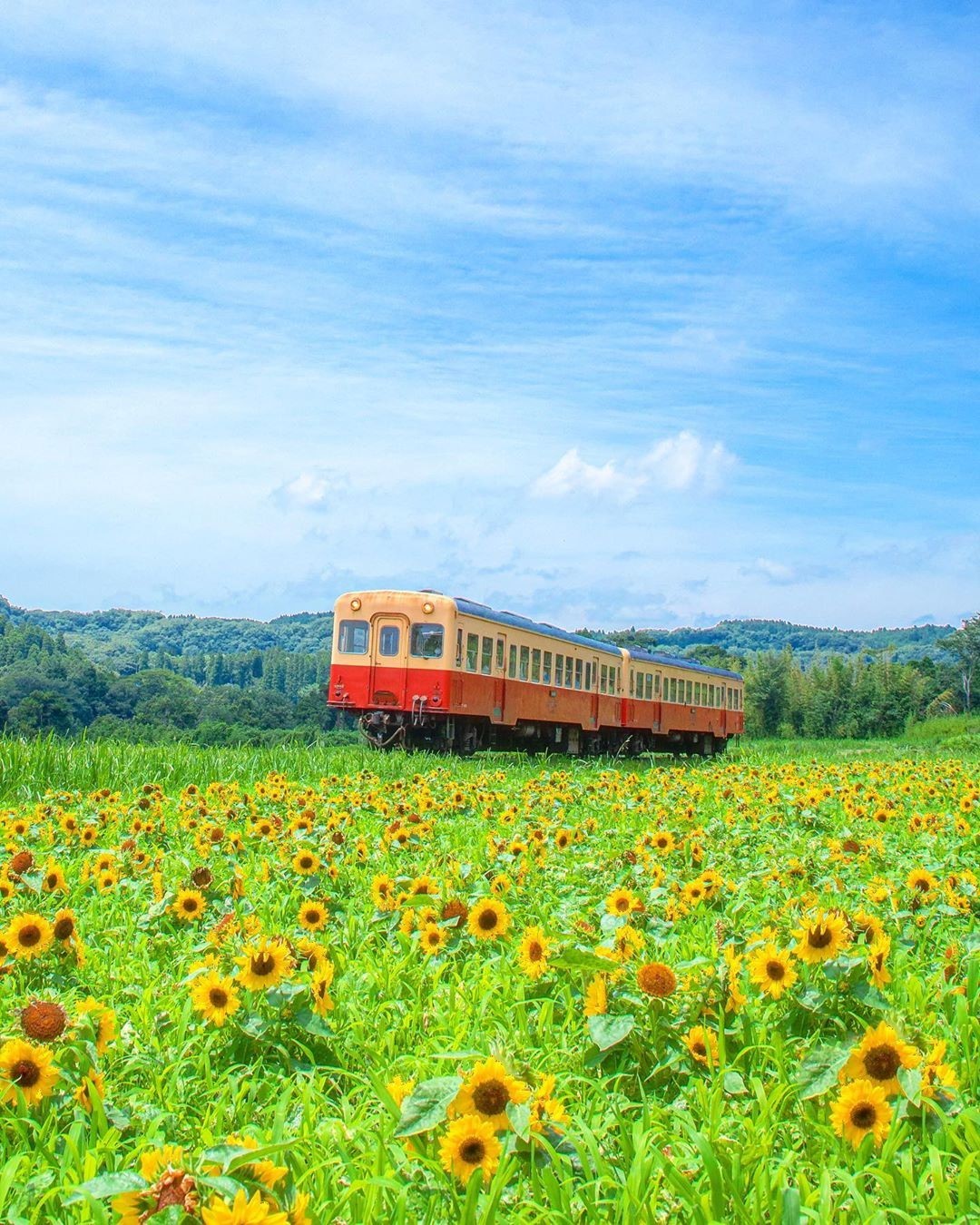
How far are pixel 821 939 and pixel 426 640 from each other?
15.9 meters

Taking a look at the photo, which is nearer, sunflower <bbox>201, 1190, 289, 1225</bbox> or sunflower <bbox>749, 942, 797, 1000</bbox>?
sunflower <bbox>201, 1190, 289, 1225</bbox>

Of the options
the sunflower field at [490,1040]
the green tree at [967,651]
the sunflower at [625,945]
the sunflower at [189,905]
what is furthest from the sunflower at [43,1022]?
the green tree at [967,651]

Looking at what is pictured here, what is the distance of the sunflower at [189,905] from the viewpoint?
4320mm

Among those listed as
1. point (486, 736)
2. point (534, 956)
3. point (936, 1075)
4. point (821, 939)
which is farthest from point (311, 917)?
point (486, 736)

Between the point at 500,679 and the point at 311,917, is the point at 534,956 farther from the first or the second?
the point at 500,679

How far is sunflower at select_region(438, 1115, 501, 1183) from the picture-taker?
2.11 meters

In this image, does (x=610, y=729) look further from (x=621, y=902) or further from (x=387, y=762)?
(x=621, y=902)

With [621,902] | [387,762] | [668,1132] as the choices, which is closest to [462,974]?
[621,902]

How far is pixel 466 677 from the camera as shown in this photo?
19.0 meters

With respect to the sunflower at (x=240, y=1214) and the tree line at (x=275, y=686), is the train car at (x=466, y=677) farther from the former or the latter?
the sunflower at (x=240, y=1214)

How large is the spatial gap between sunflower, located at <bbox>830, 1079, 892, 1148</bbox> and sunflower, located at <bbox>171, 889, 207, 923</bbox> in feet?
8.69

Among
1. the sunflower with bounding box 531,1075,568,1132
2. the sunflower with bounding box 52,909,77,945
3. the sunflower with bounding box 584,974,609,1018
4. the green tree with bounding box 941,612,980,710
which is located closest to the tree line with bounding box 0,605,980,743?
the green tree with bounding box 941,612,980,710

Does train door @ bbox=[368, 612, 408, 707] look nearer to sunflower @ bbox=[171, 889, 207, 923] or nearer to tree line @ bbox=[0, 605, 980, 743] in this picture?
tree line @ bbox=[0, 605, 980, 743]

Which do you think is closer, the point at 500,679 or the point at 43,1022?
the point at 43,1022
